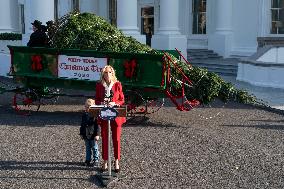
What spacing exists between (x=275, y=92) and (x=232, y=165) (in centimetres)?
795

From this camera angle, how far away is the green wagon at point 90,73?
8789mm

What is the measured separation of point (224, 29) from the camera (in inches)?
830

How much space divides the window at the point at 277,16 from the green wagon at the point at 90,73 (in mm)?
11274

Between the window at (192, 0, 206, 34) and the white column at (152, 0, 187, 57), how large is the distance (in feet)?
11.0

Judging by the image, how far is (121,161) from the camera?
21.2 ft

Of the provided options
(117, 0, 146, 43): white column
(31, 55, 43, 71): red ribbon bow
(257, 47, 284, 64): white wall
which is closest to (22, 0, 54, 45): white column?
(117, 0, 146, 43): white column

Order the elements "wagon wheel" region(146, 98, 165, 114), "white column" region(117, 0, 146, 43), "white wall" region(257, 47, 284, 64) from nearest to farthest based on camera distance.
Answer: "wagon wheel" region(146, 98, 165, 114) < "white wall" region(257, 47, 284, 64) < "white column" region(117, 0, 146, 43)

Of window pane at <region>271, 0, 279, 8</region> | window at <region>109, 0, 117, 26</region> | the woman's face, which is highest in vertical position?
window at <region>109, 0, 117, 26</region>

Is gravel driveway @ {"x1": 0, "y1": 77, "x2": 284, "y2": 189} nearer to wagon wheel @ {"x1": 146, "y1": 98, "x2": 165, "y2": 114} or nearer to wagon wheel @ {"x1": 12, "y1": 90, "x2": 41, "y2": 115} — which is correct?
wagon wheel @ {"x1": 12, "y1": 90, "x2": 41, "y2": 115}

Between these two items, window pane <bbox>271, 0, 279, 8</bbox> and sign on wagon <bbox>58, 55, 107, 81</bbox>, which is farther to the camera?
window pane <bbox>271, 0, 279, 8</bbox>

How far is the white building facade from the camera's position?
18.7 meters

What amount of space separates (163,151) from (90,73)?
3.24m

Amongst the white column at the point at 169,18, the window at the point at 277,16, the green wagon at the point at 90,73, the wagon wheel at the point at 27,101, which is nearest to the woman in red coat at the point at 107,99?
the green wagon at the point at 90,73

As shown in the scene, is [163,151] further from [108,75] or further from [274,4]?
[274,4]
